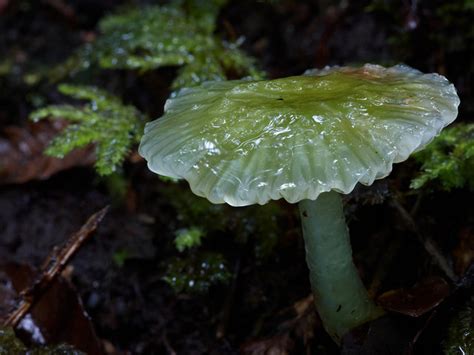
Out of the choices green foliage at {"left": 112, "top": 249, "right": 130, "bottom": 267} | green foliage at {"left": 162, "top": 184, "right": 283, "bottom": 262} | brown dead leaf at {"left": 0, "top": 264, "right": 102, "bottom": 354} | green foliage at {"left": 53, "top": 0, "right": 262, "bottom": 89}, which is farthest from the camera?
green foliage at {"left": 53, "top": 0, "right": 262, "bottom": 89}

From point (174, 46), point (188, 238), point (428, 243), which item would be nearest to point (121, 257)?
point (188, 238)

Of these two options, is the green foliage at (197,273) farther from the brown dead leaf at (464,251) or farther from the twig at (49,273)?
the brown dead leaf at (464,251)

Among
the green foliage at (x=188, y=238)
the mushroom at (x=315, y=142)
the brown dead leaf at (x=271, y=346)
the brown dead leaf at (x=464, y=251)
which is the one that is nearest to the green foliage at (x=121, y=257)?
the green foliage at (x=188, y=238)

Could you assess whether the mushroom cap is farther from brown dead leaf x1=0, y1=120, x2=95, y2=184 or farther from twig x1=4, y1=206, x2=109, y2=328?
brown dead leaf x1=0, y1=120, x2=95, y2=184

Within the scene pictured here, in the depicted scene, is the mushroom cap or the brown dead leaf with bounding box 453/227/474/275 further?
the brown dead leaf with bounding box 453/227/474/275

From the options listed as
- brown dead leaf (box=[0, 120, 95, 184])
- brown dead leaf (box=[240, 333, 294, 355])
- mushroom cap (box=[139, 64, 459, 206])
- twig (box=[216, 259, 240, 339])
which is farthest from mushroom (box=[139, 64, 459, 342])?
brown dead leaf (box=[0, 120, 95, 184])

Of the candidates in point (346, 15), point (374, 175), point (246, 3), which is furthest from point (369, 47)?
point (374, 175)
